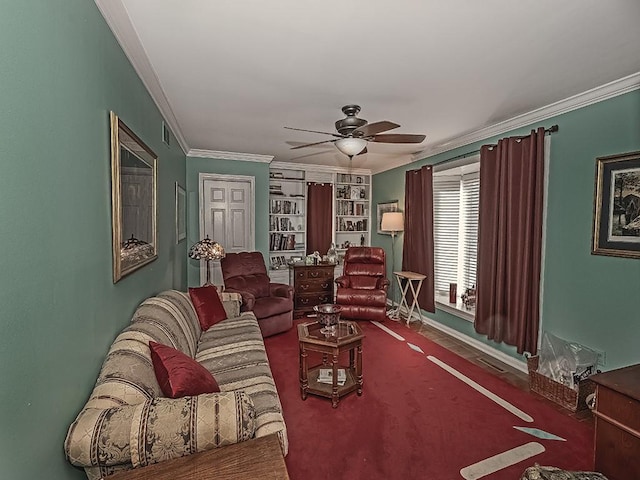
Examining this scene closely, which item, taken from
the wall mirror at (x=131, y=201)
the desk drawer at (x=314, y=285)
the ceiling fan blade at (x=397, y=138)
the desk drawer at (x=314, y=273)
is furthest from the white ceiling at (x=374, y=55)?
the desk drawer at (x=314, y=285)

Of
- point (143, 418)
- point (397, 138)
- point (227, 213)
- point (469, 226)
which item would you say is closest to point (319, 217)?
point (227, 213)

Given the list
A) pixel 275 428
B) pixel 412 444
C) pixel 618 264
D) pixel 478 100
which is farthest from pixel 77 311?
pixel 618 264

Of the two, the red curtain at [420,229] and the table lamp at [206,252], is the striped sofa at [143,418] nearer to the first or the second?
the table lamp at [206,252]

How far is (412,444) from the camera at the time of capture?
7.38 ft

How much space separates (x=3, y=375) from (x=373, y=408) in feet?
7.83

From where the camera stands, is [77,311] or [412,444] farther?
[412,444]

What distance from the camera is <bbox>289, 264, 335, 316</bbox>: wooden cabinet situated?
215 inches

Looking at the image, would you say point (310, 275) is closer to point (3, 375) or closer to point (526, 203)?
point (526, 203)

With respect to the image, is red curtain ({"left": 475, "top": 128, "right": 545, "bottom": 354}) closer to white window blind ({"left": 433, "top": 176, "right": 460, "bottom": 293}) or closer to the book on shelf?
white window blind ({"left": 433, "top": 176, "right": 460, "bottom": 293})

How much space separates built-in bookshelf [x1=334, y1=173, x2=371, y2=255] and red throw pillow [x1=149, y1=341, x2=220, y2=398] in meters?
4.88

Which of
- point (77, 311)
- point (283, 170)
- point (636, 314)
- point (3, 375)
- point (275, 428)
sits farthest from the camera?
point (283, 170)

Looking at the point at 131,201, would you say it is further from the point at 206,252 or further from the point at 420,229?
the point at 420,229

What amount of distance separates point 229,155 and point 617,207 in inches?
185

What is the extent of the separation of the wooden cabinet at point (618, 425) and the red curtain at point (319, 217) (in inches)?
186
